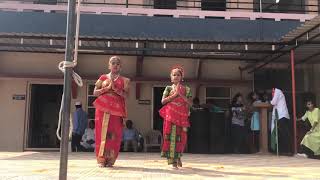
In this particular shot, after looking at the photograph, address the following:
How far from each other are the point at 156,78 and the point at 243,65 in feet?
8.18

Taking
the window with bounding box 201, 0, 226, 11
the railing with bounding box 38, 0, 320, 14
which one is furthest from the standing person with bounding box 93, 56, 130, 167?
the window with bounding box 201, 0, 226, 11

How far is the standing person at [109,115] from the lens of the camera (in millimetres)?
6660

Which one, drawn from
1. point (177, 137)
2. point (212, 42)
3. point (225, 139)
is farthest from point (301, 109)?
point (177, 137)

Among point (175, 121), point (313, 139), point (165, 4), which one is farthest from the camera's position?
point (165, 4)

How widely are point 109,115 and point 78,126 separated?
5.63 metres

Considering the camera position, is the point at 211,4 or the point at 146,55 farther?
the point at 211,4

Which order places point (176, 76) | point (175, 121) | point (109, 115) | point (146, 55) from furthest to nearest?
point (146, 55)
point (176, 76)
point (175, 121)
point (109, 115)

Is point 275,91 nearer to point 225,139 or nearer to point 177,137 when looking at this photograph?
point 225,139

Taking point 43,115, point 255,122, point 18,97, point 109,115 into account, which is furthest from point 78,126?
point 109,115

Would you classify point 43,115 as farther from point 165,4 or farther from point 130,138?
point 165,4

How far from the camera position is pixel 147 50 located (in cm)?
1114

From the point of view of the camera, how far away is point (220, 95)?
13.5m

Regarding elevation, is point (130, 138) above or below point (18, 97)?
below

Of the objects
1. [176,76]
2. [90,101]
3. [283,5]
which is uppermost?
[283,5]
